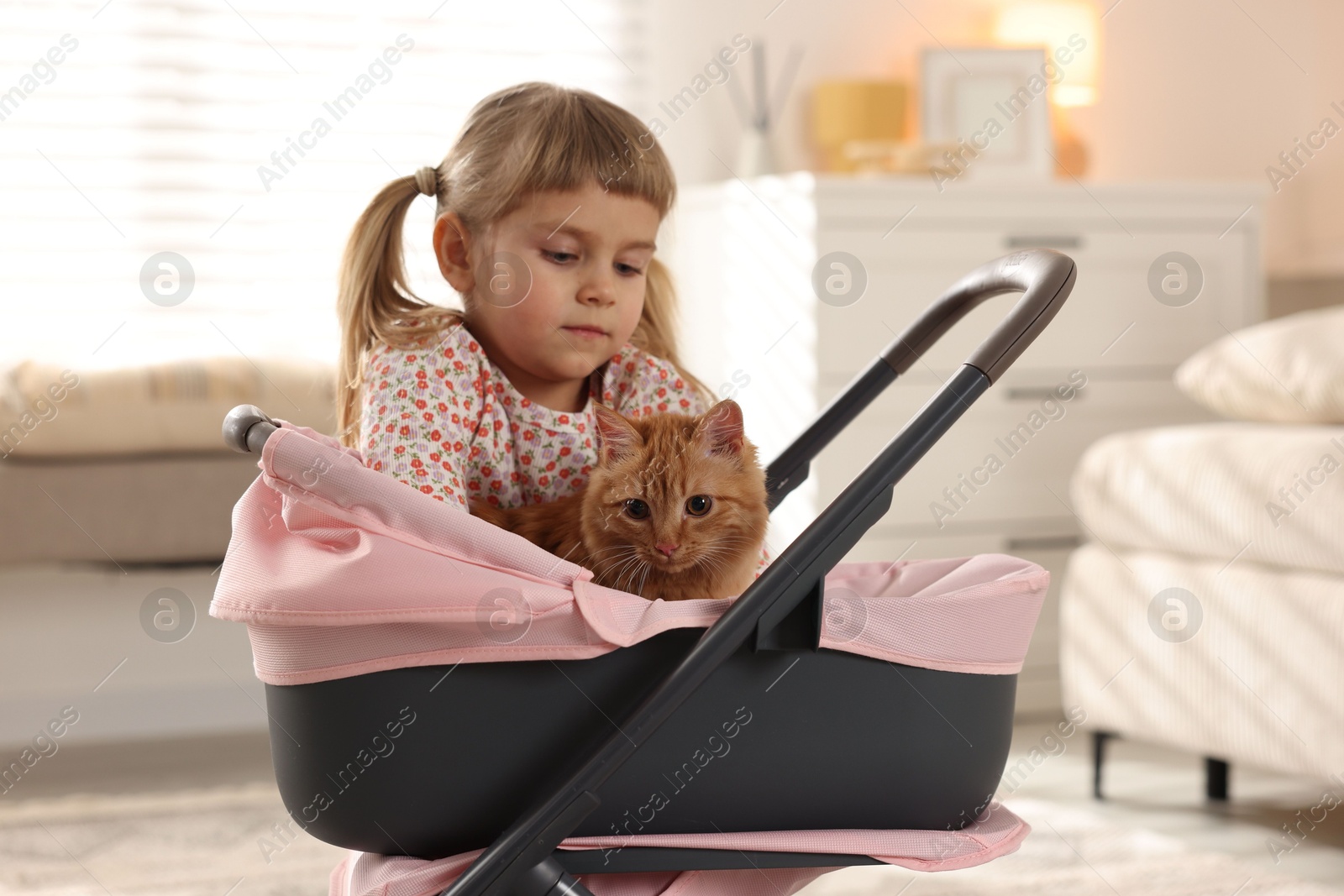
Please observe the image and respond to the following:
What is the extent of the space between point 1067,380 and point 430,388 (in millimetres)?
2046

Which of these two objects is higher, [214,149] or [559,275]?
[214,149]

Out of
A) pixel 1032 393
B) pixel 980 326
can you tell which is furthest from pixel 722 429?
pixel 1032 393

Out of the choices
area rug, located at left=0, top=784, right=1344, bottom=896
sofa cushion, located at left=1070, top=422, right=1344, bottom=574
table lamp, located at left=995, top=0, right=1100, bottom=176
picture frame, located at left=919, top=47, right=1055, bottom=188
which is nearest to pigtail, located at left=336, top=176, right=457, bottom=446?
area rug, located at left=0, top=784, right=1344, bottom=896

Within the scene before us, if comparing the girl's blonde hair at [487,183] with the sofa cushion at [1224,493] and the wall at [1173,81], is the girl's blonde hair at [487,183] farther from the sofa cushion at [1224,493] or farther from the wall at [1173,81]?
the wall at [1173,81]

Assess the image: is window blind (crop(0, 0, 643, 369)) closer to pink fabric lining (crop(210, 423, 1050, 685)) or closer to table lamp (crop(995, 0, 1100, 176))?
table lamp (crop(995, 0, 1100, 176))

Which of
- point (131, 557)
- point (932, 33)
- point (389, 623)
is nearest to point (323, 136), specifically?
point (131, 557)

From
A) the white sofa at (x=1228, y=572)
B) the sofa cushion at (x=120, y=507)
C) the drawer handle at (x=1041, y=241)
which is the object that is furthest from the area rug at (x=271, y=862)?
the drawer handle at (x=1041, y=241)

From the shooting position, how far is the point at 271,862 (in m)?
1.94

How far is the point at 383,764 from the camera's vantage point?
0.88m

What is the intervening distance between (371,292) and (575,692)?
59cm

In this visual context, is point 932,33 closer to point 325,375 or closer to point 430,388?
point 325,375

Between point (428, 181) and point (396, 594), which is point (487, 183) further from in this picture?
point (396, 594)

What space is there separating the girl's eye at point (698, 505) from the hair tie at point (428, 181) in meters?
0.47

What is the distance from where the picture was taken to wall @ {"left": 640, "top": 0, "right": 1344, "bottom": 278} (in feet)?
11.6
